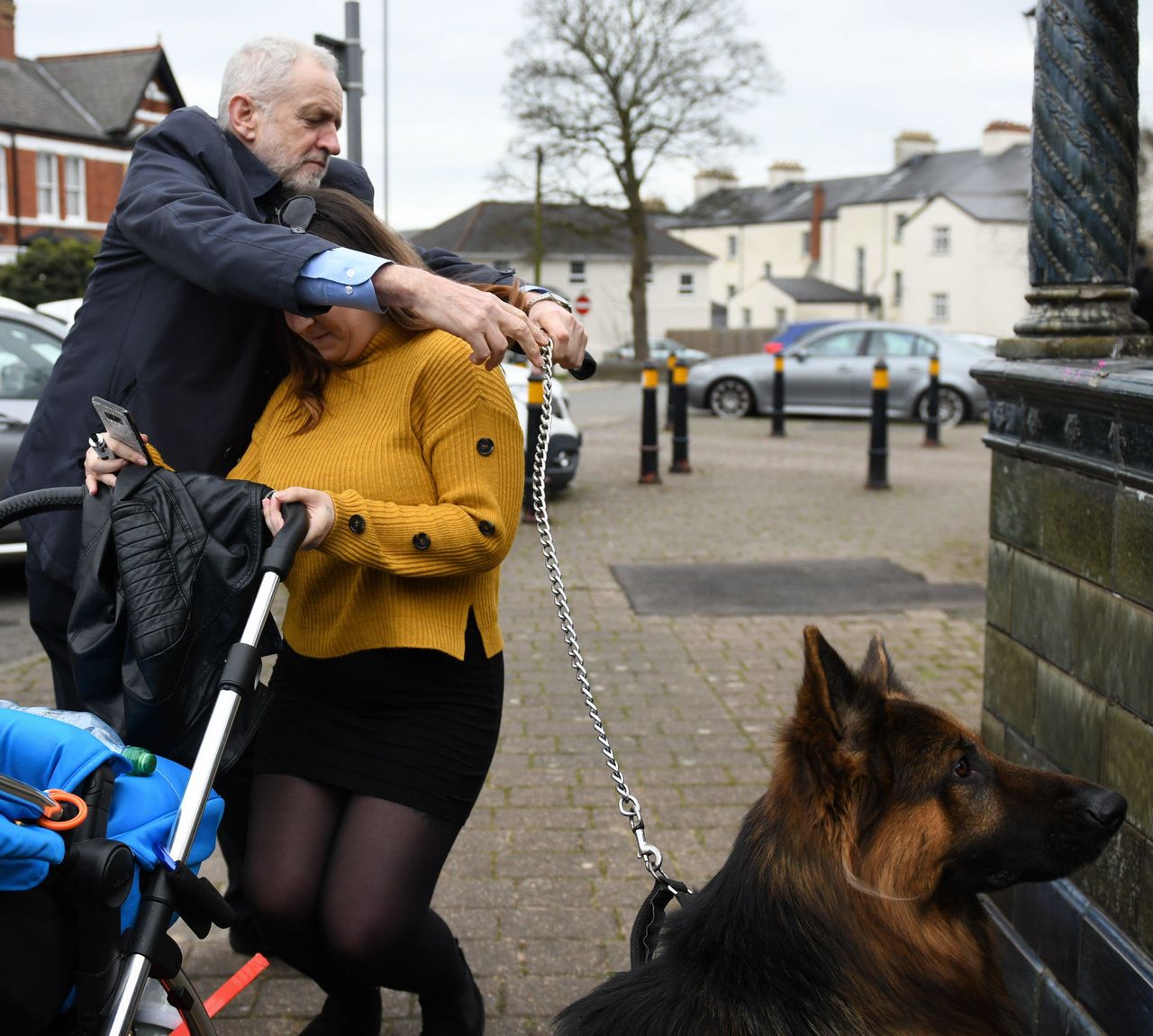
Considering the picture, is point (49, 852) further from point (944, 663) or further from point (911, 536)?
point (911, 536)

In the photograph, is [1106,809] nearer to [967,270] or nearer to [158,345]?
[158,345]

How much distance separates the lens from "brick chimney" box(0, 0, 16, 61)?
1661 inches

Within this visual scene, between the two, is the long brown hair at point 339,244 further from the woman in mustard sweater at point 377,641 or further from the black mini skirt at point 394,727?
the black mini skirt at point 394,727

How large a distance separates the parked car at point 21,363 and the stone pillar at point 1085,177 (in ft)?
22.8

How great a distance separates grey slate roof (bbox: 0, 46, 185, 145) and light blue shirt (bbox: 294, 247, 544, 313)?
44449 millimetres

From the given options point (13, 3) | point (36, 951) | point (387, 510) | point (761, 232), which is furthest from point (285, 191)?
point (761, 232)

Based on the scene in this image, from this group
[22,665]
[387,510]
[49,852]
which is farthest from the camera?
[22,665]

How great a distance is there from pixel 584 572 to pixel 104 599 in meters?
7.61

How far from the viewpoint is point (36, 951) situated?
73.4 inches

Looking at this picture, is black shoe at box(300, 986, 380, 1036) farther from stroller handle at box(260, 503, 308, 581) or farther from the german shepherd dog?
stroller handle at box(260, 503, 308, 581)

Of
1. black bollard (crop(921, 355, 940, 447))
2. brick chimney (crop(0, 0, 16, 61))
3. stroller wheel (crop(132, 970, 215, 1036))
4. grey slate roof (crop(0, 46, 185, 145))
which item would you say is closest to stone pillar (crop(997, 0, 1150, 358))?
stroller wheel (crop(132, 970, 215, 1036))

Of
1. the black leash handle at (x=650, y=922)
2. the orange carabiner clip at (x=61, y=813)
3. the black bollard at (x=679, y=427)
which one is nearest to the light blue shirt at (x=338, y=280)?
the orange carabiner clip at (x=61, y=813)

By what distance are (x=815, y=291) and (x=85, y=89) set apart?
139 feet

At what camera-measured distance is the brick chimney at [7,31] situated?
138 ft
